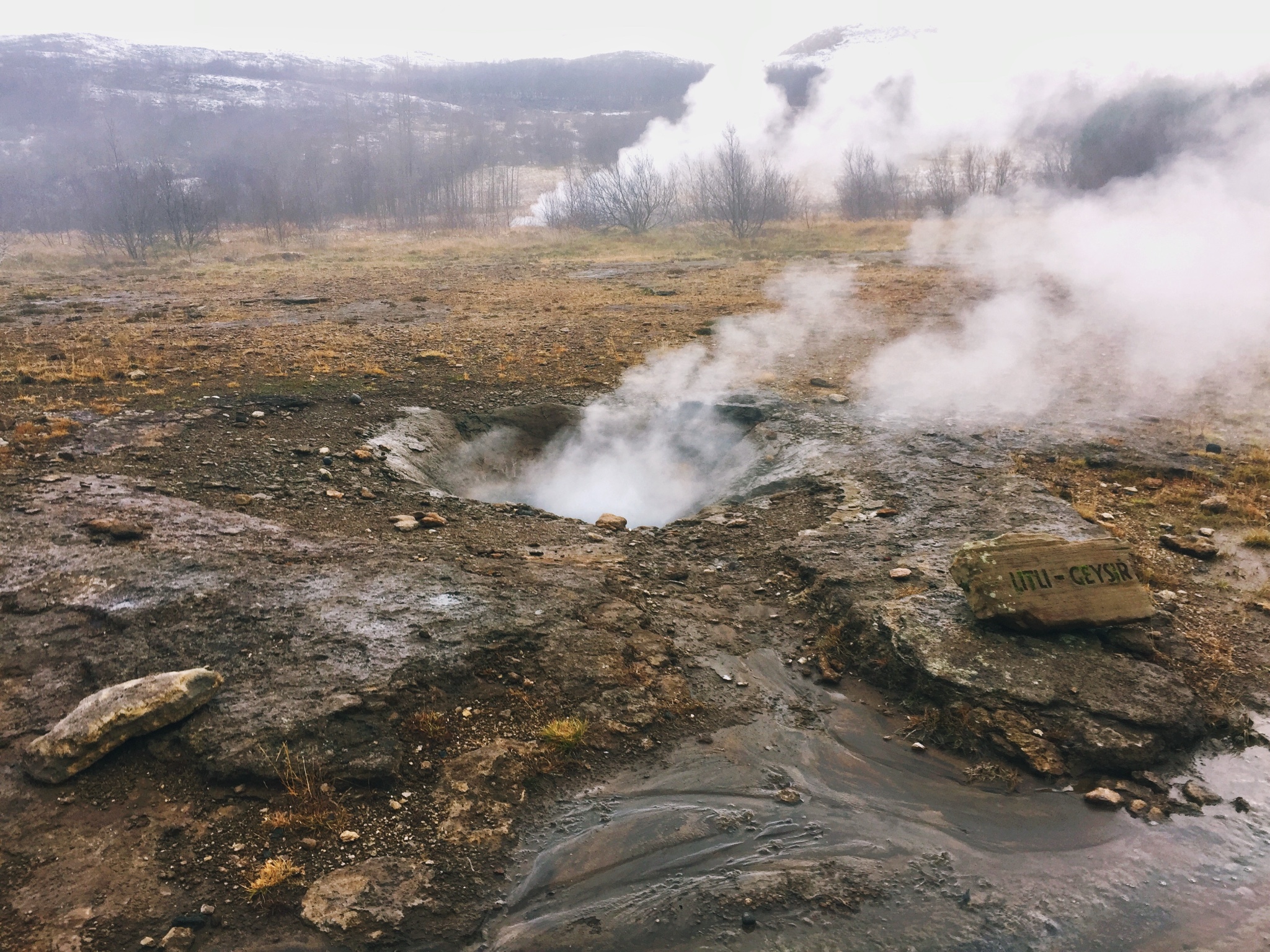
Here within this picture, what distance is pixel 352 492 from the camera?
5.79 metres

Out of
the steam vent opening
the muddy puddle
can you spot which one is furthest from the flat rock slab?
the steam vent opening

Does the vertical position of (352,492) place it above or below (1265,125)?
below

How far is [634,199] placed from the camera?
36812mm

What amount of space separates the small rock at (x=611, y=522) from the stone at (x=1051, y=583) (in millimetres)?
2498

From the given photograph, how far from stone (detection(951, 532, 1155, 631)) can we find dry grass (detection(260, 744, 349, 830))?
3.24 metres

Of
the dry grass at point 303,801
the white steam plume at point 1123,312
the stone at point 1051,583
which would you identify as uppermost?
the white steam plume at point 1123,312

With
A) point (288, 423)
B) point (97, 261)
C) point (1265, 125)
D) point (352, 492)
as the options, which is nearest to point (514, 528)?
point (352, 492)

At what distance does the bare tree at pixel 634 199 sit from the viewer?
36.0 m

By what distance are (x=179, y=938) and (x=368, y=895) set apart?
59 centimetres

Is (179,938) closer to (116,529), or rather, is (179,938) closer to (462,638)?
(462,638)

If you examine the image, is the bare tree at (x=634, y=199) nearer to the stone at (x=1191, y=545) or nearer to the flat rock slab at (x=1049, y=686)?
the stone at (x=1191, y=545)

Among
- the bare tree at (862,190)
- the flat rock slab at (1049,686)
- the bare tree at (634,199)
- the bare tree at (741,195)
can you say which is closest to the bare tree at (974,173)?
the bare tree at (862,190)

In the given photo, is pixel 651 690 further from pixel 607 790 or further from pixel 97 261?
pixel 97 261

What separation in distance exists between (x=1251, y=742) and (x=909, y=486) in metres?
2.76
